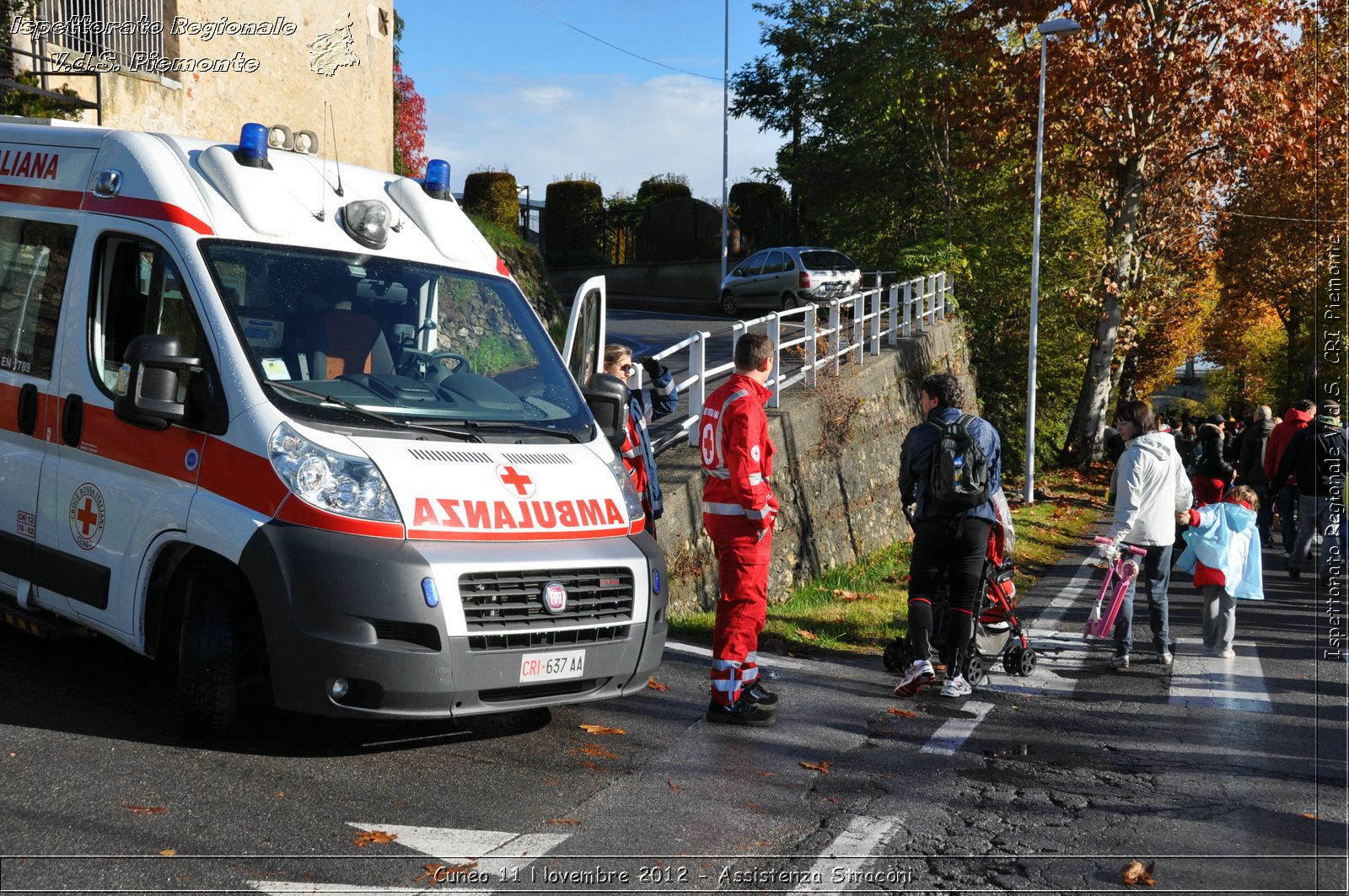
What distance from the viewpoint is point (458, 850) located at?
4453mm

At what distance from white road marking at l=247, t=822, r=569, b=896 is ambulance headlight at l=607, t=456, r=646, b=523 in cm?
174

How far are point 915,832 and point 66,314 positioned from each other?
15.2 feet

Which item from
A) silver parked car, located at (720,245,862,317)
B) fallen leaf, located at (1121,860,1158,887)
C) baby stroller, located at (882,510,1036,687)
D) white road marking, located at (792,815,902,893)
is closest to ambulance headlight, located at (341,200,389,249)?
white road marking, located at (792,815,902,893)

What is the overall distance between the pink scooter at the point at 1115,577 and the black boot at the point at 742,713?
3233 mm

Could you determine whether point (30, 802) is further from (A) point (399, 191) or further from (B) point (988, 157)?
(B) point (988, 157)

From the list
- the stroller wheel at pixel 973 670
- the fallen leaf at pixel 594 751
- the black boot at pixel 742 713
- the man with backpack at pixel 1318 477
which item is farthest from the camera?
the man with backpack at pixel 1318 477

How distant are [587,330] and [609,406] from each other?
3.70 ft

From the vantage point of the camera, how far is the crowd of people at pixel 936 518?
646 cm

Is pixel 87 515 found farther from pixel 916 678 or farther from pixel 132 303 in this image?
pixel 916 678

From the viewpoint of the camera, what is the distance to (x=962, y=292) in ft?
84.5

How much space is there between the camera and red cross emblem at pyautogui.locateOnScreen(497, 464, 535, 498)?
539 cm

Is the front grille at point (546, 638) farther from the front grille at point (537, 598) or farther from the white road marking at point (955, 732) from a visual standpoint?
the white road marking at point (955, 732)

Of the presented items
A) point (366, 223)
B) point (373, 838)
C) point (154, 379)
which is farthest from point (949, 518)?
point (154, 379)

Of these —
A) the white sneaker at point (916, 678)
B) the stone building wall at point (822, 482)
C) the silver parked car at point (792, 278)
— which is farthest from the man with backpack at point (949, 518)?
the silver parked car at point (792, 278)
